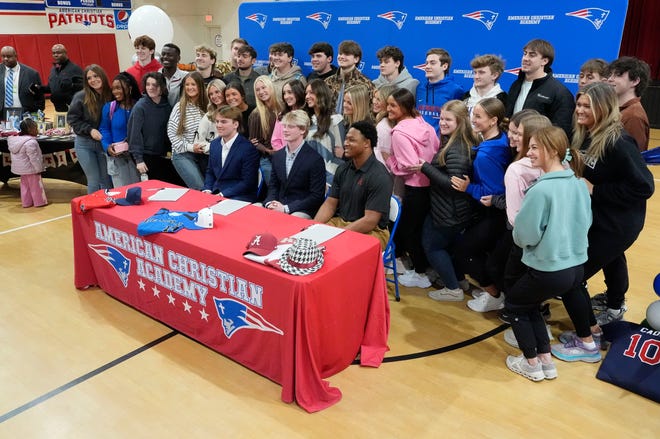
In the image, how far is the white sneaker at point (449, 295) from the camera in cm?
383

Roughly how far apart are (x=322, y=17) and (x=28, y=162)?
4360 millimetres

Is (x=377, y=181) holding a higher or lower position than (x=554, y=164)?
lower

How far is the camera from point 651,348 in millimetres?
2902

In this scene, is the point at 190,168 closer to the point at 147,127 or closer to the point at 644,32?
the point at 147,127

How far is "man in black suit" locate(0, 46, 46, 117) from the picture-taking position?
6832 mm

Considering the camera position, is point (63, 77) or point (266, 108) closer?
point (266, 108)

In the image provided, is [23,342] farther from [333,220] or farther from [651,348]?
[651,348]

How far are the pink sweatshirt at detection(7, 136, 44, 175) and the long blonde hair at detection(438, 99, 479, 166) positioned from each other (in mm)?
4599

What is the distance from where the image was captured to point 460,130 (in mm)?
3520

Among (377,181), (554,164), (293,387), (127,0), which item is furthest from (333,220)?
(127,0)

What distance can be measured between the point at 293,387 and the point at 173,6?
1576 cm

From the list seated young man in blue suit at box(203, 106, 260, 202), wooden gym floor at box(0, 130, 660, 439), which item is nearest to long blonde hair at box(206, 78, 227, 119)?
seated young man in blue suit at box(203, 106, 260, 202)

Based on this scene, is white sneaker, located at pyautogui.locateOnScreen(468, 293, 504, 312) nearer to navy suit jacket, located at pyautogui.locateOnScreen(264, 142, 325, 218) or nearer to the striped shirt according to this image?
navy suit jacket, located at pyautogui.locateOnScreen(264, 142, 325, 218)

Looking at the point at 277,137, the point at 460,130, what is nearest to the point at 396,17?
the point at 277,137
